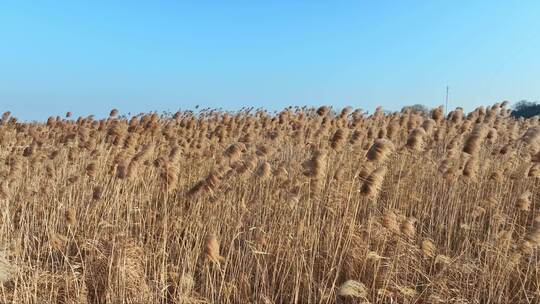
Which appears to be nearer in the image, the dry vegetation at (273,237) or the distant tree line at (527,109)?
the dry vegetation at (273,237)

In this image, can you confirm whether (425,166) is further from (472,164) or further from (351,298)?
(351,298)

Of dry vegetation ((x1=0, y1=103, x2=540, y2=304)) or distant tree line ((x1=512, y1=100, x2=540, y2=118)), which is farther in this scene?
distant tree line ((x1=512, y1=100, x2=540, y2=118))

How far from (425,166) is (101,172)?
4.57 metres

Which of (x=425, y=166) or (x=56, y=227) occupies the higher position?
(x=425, y=166)

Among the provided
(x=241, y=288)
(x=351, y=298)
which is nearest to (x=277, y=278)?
(x=241, y=288)

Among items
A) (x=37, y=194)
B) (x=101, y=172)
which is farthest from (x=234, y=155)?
(x=101, y=172)

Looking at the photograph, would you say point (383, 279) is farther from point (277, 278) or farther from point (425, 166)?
point (425, 166)

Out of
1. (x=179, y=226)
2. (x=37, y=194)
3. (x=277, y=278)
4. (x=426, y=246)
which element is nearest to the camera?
(x=426, y=246)

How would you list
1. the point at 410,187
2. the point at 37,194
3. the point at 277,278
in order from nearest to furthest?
1. the point at 277,278
2. the point at 37,194
3. the point at 410,187

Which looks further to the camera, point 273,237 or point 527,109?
point 527,109

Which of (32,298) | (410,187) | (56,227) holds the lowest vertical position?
(32,298)

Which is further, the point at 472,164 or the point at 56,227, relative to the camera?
the point at 56,227

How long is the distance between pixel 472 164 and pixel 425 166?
8.24 feet

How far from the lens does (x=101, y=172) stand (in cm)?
754
